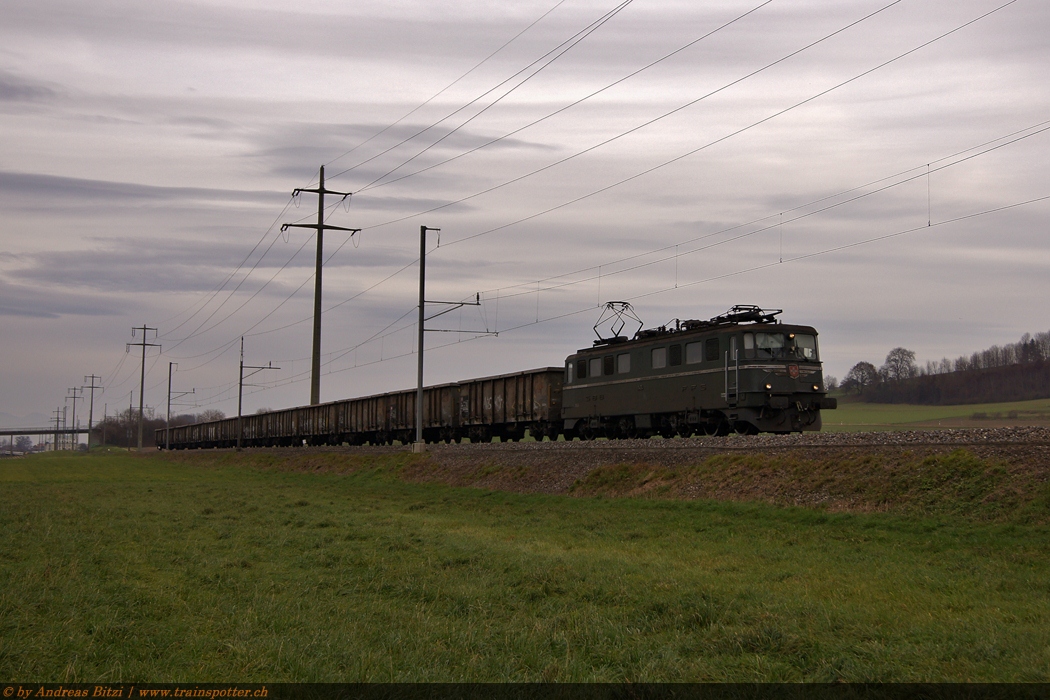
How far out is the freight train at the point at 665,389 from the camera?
28641 millimetres

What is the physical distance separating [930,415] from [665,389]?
A: 160 feet

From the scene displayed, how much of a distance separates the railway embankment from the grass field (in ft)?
101

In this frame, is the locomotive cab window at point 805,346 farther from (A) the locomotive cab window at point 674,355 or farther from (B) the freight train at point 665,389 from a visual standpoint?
(A) the locomotive cab window at point 674,355

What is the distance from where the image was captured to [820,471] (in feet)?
68.3

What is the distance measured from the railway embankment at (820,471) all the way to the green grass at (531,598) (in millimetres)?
916

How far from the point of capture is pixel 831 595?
465 inches

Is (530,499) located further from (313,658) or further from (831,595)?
(313,658)

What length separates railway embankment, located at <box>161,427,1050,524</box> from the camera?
676 inches

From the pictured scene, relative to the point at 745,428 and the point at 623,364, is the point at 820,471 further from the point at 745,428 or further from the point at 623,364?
the point at 623,364

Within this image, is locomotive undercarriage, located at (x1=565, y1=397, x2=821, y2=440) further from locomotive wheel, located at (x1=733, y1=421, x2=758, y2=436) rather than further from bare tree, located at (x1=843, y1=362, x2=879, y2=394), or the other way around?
bare tree, located at (x1=843, y1=362, x2=879, y2=394)

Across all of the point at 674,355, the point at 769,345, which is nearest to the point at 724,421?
the point at 674,355

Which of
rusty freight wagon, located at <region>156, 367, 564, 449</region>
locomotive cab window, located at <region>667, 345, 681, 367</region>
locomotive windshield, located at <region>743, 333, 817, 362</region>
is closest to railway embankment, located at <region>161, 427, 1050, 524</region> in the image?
locomotive windshield, located at <region>743, 333, 817, 362</region>

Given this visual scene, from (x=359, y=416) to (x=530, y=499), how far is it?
37857mm

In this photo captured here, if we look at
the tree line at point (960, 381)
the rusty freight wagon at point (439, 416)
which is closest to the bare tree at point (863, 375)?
the tree line at point (960, 381)
